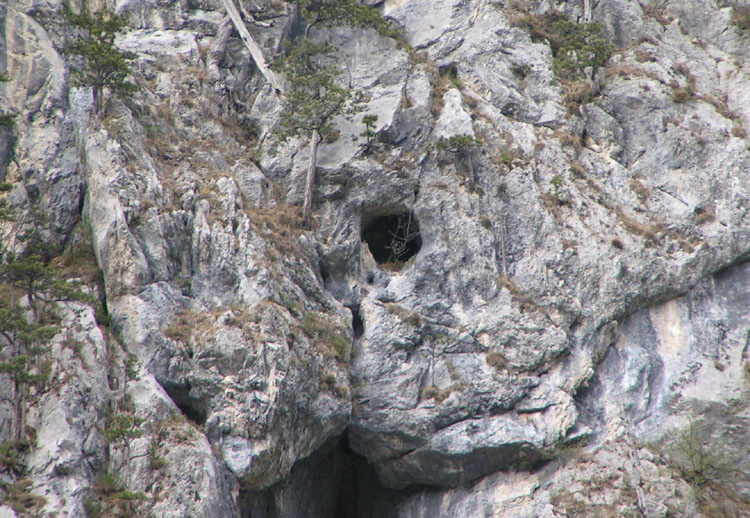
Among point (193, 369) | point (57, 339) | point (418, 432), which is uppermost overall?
point (57, 339)

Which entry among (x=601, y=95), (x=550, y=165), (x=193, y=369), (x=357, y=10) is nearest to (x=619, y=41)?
(x=601, y=95)

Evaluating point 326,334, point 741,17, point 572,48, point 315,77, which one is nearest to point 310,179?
point 315,77

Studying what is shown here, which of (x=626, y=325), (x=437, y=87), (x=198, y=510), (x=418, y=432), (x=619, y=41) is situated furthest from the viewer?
(x=619, y=41)

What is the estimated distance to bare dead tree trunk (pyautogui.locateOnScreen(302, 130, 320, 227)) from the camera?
27078mm

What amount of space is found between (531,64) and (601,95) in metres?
3.53

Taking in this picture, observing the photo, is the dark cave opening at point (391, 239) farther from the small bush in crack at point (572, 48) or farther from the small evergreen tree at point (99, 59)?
the small evergreen tree at point (99, 59)

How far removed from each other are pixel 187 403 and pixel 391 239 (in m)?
12.7

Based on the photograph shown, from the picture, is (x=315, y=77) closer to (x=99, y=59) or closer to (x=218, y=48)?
(x=218, y=48)

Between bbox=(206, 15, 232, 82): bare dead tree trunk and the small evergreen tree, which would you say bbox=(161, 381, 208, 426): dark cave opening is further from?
bbox=(206, 15, 232, 82): bare dead tree trunk

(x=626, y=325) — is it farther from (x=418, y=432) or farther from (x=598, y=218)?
Answer: (x=418, y=432)

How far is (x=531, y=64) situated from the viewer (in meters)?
32.8

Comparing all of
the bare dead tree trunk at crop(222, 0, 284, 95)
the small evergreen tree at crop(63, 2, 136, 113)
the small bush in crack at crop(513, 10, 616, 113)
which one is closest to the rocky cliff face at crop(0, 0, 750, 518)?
the bare dead tree trunk at crop(222, 0, 284, 95)

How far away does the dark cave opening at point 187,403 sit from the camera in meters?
21.0

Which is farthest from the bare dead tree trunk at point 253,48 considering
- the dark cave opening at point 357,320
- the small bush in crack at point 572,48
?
the small bush in crack at point 572,48
